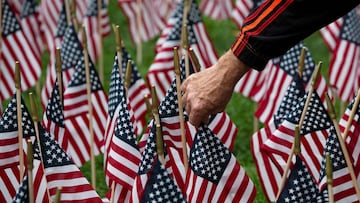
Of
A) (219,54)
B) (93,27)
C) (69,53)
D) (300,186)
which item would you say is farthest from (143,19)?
(300,186)

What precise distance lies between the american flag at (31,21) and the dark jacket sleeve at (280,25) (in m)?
5.93

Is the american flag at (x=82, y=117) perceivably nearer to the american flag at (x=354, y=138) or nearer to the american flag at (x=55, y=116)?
the american flag at (x=55, y=116)

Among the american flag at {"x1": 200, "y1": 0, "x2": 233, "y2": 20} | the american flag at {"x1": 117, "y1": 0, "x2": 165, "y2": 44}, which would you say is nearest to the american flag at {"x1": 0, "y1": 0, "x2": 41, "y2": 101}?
the american flag at {"x1": 117, "y1": 0, "x2": 165, "y2": 44}

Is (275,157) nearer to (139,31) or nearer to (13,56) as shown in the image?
(13,56)

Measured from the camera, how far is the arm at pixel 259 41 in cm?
445

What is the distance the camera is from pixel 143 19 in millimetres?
11758

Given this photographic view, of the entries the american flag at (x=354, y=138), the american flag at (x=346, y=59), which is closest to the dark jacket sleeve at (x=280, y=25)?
the american flag at (x=354, y=138)

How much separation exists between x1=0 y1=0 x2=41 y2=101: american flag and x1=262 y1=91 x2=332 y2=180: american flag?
338 cm

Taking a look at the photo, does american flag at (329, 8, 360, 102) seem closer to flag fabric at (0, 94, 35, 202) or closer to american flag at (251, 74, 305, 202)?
american flag at (251, 74, 305, 202)

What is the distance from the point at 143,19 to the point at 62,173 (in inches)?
239

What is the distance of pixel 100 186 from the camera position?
8.38m

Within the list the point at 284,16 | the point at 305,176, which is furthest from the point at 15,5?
the point at 284,16

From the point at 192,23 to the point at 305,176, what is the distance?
3576mm

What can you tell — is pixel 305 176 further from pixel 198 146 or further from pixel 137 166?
pixel 137 166
